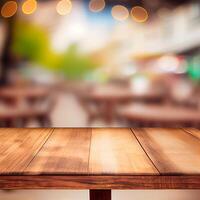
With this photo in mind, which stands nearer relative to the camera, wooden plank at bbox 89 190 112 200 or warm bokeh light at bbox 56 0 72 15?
wooden plank at bbox 89 190 112 200

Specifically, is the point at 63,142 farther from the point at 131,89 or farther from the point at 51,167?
the point at 131,89

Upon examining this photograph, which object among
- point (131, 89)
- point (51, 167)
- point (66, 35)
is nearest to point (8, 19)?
point (66, 35)

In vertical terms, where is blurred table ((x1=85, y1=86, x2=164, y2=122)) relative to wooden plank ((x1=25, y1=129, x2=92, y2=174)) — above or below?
above

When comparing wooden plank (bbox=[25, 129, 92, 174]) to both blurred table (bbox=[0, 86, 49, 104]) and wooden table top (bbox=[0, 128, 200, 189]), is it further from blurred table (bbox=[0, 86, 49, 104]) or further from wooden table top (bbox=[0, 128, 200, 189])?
blurred table (bbox=[0, 86, 49, 104])

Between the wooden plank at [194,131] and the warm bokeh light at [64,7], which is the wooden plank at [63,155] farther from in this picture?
the warm bokeh light at [64,7]

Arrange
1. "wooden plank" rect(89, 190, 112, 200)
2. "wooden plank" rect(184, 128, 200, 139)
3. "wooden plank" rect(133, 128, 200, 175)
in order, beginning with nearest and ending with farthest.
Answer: "wooden plank" rect(133, 128, 200, 175)
"wooden plank" rect(89, 190, 112, 200)
"wooden plank" rect(184, 128, 200, 139)

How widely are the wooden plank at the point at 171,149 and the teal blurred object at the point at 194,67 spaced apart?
14.2 inches

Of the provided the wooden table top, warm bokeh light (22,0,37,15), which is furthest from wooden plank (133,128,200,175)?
warm bokeh light (22,0,37,15)

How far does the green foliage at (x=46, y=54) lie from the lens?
2.50 metres

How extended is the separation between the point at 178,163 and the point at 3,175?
2.14 feet

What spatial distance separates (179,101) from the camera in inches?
101

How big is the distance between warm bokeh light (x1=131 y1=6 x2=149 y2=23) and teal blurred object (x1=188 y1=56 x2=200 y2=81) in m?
0.39

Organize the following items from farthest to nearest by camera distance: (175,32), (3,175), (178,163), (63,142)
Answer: (175,32), (63,142), (178,163), (3,175)

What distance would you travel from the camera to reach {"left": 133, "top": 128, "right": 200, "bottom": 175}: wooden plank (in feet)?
4.74
